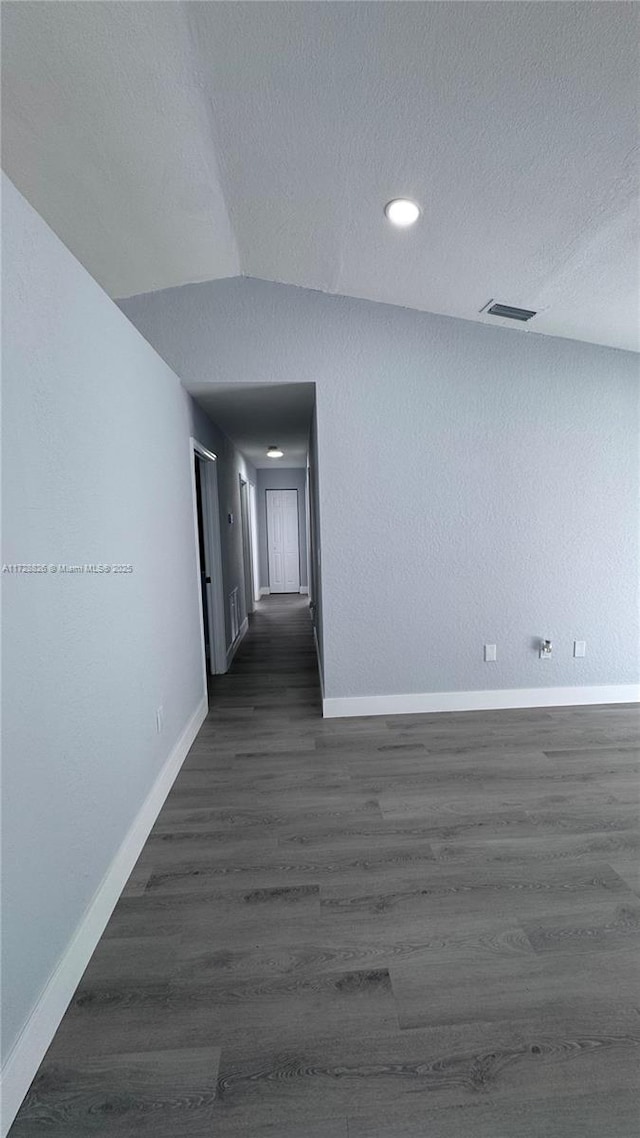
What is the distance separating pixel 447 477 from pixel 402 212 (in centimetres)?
145

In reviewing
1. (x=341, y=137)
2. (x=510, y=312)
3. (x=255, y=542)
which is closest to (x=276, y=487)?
(x=255, y=542)

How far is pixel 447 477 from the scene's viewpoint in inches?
116

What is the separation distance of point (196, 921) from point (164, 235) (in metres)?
2.99

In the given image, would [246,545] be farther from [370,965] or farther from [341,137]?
[370,965]

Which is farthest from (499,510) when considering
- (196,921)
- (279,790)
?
(196,921)

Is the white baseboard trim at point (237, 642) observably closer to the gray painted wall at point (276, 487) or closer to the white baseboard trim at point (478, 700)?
the white baseboard trim at point (478, 700)

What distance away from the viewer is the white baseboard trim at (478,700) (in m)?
3.10

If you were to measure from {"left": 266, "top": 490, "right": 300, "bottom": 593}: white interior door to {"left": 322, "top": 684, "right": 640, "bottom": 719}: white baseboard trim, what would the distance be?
5.66 metres

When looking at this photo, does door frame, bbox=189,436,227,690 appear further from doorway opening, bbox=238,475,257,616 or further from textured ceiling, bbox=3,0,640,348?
doorway opening, bbox=238,475,257,616

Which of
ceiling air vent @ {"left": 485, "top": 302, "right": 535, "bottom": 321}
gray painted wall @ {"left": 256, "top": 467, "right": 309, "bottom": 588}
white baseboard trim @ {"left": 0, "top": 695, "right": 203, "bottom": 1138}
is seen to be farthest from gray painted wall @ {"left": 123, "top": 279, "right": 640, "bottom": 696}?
gray painted wall @ {"left": 256, "top": 467, "right": 309, "bottom": 588}

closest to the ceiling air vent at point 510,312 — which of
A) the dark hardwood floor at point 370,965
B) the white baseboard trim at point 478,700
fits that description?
the white baseboard trim at point 478,700

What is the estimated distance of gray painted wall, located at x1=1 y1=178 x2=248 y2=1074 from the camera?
3.58ft

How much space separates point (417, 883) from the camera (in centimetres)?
166

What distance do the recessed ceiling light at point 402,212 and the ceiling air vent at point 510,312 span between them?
82 centimetres
